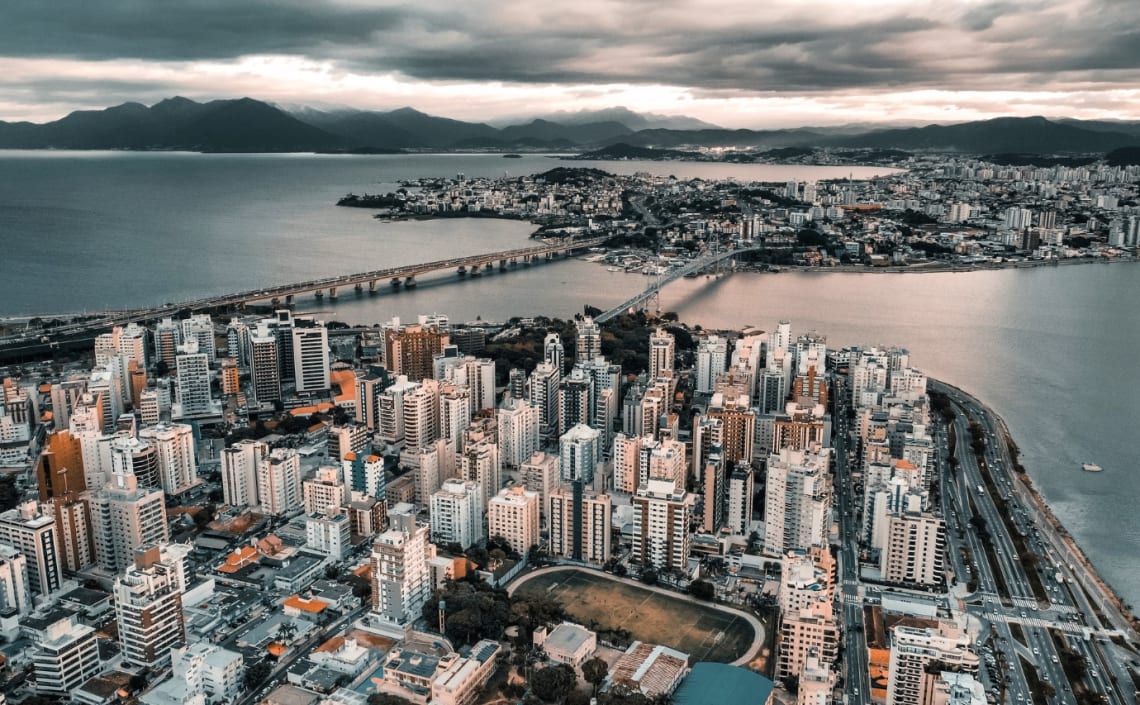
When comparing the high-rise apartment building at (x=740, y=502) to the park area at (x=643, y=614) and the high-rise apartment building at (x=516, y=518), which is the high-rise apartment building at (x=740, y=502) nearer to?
the park area at (x=643, y=614)

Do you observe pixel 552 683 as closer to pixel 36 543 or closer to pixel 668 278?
pixel 36 543

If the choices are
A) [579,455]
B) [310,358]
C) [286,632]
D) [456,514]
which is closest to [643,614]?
[456,514]

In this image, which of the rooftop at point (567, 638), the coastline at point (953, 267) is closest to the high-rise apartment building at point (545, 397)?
the rooftop at point (567, 638)

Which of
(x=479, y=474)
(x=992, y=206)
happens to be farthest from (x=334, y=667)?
(x=992, y=206)

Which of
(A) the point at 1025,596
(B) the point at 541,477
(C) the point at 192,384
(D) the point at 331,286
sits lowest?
(A) the point at 1025,596

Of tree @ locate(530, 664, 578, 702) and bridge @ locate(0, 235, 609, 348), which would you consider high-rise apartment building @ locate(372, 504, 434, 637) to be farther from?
bridge @ locate(0, 235, 609, 348)
